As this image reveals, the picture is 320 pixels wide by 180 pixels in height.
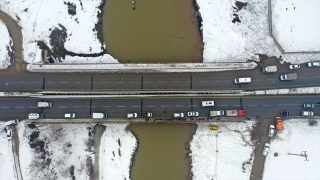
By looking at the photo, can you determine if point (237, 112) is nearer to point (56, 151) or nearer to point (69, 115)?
point (69, 115)

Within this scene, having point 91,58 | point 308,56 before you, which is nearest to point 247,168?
point 308,56

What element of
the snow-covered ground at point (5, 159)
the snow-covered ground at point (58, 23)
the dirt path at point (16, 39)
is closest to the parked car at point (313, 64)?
the snow-covered ground at point (58, 23)

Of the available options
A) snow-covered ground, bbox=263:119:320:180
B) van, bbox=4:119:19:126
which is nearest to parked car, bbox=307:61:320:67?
snow-covered ground, bbox=263:119:320:180

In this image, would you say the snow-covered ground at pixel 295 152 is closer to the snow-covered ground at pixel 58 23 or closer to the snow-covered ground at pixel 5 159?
the snow-covered ground at pixel 58 23

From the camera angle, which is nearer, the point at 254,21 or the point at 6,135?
the point at 6,135

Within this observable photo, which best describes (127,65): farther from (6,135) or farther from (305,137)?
(305,137)

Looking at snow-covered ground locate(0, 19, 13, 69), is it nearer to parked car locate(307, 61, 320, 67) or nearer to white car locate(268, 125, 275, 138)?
white car locate(268, 125, 275, 138)
